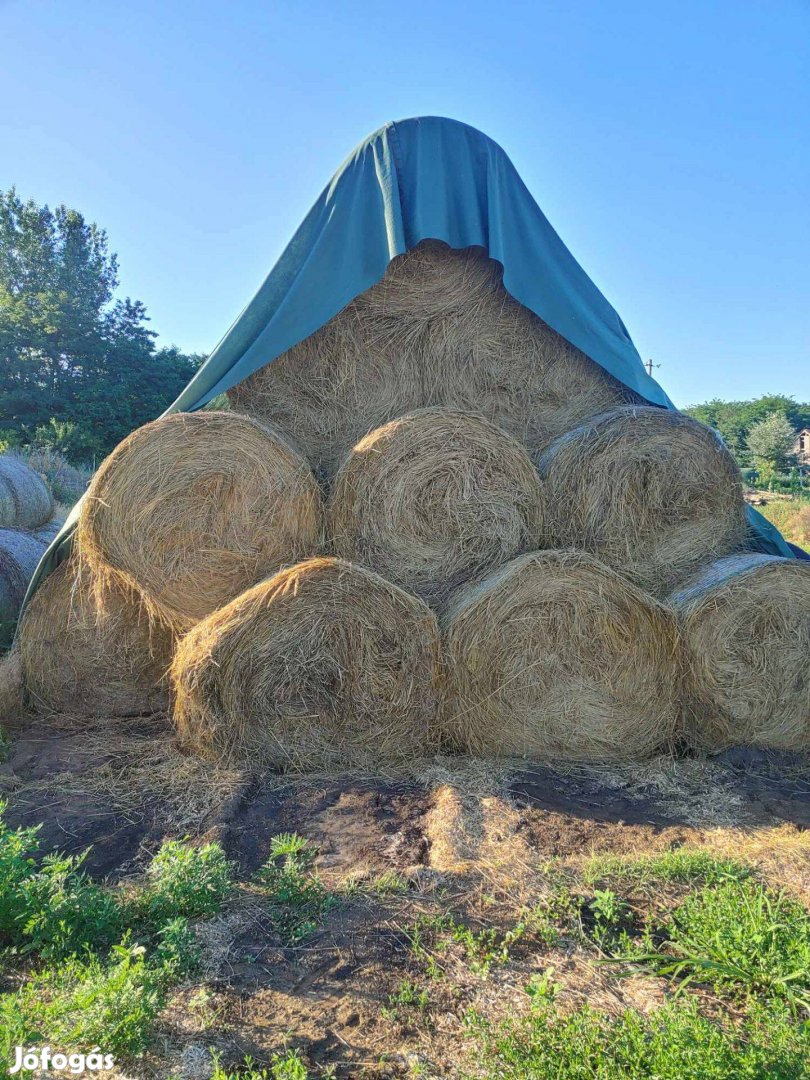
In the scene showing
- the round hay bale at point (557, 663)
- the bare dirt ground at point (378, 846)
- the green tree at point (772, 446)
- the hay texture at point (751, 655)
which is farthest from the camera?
the green tree at point (772, 446)

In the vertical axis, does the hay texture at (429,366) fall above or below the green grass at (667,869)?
above

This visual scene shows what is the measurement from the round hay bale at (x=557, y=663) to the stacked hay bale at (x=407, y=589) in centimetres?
1

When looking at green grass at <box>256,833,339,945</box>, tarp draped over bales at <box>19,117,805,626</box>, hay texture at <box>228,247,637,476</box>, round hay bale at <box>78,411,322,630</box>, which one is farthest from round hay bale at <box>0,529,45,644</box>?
green grass at <box>256,833,339,945</box>

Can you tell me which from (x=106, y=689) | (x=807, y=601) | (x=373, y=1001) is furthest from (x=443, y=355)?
(x=373, y=1001)

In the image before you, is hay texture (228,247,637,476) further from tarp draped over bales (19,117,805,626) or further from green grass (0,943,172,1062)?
green grass (0,943,172,1062)

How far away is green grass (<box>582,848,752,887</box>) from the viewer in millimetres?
2953

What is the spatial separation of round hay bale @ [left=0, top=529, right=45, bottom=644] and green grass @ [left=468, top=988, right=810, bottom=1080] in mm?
5410

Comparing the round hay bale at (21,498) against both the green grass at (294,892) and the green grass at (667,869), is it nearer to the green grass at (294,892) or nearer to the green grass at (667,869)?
the green grass at (294,892)

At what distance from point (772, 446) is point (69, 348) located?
35360 mm

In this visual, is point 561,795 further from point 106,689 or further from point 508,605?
point 106,689

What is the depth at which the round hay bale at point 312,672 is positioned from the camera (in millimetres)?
4086

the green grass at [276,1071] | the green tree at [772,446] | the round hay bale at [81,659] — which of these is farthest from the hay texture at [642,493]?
the green tree at [772,446]

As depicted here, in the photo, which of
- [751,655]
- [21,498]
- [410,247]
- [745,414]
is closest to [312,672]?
[751,655]

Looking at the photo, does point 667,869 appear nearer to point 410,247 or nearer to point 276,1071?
point 276,1071
